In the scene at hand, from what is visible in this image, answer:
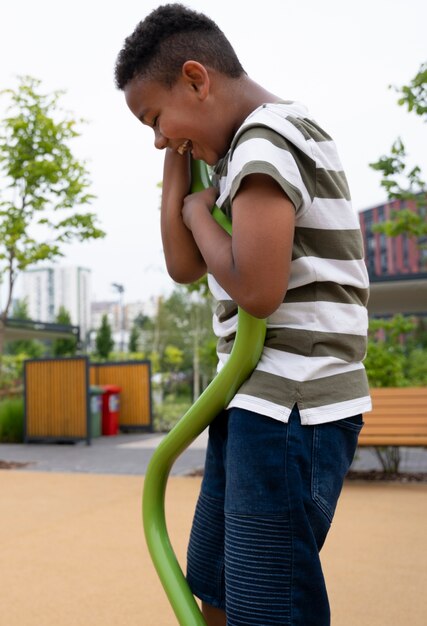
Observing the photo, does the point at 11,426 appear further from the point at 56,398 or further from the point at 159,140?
the point at 159,140

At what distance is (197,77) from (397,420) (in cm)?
601

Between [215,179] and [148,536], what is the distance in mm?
725

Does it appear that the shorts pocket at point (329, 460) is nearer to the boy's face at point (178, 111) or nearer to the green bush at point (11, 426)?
the boy's face at point (178, 111)

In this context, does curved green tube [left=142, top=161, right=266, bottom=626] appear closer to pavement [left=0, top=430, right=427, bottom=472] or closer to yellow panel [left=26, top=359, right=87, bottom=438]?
pavement [left=0, top=430, right=427, bottom=472]

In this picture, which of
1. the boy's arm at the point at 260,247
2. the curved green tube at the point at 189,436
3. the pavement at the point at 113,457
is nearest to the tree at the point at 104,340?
the pavement at the point at 113,457

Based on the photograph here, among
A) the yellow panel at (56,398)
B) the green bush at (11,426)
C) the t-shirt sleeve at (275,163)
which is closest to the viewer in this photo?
the t-shirt sleeve at (275,163)

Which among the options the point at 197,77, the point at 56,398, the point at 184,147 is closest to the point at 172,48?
the point at 197,77

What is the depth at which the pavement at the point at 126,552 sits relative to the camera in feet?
11.1

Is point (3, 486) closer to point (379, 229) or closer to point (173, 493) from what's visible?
point (173, 493)

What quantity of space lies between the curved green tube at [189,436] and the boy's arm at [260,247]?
0.07m

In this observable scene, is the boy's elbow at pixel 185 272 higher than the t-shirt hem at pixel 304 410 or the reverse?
higher

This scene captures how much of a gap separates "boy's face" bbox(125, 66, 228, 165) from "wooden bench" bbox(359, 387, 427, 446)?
5637mm

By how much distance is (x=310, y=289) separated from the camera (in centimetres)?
137

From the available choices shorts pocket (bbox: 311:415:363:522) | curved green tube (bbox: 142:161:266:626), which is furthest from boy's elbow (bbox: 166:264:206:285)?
shorts pocket (bbox: 311:415:363:522)
